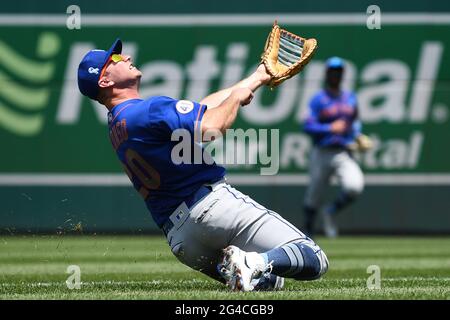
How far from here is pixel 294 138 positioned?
1275cm

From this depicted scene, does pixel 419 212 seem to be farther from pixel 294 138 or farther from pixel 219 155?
pixel 219 155

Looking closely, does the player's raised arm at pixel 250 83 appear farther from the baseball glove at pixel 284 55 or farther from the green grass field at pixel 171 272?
the green grass field at pixel 171 272

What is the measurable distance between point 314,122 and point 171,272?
4.77m

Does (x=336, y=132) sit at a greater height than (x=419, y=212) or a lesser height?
greater

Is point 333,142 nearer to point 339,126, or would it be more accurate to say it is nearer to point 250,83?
point 339,126

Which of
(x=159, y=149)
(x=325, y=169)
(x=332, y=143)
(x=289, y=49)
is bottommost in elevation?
(x=325, y=169)

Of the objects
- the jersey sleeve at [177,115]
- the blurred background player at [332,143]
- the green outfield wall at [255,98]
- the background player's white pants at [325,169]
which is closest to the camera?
the jersey sleeve at [177,115]

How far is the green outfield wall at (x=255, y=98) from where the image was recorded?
12562mm

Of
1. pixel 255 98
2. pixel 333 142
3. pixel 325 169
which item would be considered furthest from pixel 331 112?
pixel 255 98

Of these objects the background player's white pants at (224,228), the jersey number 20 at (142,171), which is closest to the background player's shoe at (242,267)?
the background player's white pants at (224,228)

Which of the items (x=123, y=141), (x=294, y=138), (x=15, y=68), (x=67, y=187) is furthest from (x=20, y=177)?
(x=123, y=141)

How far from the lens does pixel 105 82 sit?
511 cm

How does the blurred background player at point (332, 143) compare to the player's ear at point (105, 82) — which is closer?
the player's ear at point (105, 82)

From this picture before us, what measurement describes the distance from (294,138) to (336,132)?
1168mm
